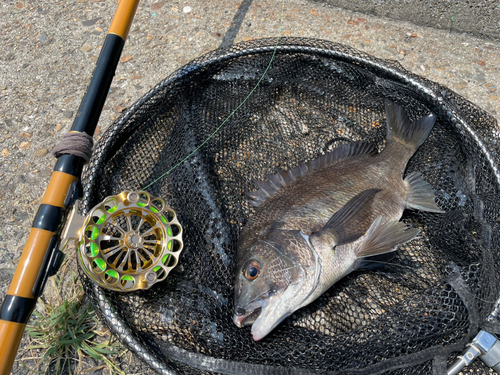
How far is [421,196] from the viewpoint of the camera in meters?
2.36

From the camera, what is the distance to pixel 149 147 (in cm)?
256

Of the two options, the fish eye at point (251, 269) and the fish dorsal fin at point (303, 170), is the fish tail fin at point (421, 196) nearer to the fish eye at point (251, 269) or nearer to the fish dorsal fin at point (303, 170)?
the fish dorsal fin at point (303, 170)

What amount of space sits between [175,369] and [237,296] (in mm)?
450

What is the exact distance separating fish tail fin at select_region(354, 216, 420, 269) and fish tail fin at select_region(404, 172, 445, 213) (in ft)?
1.02

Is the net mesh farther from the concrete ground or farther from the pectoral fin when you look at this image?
the concrete ground

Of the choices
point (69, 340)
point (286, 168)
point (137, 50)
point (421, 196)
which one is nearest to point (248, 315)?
point (286, 168)

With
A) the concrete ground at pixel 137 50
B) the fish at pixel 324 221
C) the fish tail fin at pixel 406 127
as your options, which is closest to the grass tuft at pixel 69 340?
the concrete ground at pixel 137 50

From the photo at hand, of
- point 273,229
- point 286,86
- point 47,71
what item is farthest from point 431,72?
point 47,71

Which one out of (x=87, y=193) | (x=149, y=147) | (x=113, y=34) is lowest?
(x=87, y=193)

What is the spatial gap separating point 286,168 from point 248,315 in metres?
1.07

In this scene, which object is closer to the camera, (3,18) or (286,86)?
(286,86)

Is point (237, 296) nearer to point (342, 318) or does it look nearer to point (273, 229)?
point (273, 229)

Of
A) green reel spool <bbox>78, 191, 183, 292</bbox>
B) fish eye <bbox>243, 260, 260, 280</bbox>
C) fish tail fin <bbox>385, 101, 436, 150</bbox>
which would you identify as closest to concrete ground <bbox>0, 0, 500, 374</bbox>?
fish tail fin <bbox>385, 101, 436, 150</bbox>

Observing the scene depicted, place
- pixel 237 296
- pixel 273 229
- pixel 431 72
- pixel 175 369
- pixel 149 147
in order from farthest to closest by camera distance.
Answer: pixel 431 72 < pixel 149 147 < pixel 273 229 < pixel 237 296 < pixel 175 369
